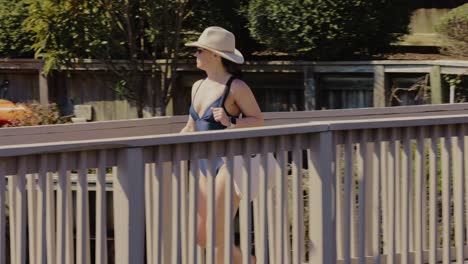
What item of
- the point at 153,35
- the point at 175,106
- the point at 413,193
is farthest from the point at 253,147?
the point at 175,106

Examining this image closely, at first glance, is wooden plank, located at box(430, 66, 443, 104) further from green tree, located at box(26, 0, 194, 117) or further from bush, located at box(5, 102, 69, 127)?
bush, located at box(5, 102, 69, 127)

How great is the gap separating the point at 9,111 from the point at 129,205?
9.65m

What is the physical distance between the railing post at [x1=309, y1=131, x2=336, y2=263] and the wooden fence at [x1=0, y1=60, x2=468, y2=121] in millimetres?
6076

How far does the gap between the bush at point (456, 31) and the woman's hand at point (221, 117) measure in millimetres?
6293

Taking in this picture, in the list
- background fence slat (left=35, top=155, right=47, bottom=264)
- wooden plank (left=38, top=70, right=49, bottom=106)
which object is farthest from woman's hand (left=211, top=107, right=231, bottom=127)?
wooden plank (left=38, top=70, right=49, bottom=106)

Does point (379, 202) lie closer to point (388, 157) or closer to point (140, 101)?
point (388, 157)

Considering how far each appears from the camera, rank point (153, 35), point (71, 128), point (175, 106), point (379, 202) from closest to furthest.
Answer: point (379, 202)
point (71, 128)
point (153, 35)
point (175, 106)

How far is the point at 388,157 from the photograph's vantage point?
630cm

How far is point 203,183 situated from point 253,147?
22.3 inches

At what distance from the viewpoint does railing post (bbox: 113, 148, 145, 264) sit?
5312 mm

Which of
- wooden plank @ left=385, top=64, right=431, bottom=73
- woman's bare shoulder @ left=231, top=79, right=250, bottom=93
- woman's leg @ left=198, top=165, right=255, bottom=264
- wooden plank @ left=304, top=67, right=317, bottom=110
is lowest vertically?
woman's leg @ left=198, top=165, right=255, bottom=264

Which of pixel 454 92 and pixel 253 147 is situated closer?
pixel 253 147

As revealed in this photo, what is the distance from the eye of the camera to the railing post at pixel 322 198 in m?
5.98

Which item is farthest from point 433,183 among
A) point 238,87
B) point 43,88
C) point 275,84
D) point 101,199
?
point 43,88
